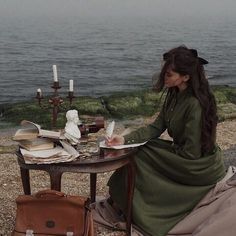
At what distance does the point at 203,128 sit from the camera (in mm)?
4559

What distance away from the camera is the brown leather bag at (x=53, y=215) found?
409 cm

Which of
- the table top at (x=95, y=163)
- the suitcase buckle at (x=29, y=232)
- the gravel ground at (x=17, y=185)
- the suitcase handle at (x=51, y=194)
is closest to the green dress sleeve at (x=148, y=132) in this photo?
the table top at (x=95, y=163)

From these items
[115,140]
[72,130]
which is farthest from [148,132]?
[72,130]

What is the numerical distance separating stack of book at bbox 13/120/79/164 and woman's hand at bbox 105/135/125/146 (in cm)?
35

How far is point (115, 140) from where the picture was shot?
459cm

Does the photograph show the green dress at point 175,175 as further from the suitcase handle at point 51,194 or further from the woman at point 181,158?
the suitcase handle at point 51,194

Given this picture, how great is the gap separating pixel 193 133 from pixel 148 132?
61 cm

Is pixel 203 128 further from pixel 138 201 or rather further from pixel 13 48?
pixel 13 48

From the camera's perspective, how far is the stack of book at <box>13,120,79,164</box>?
13.5 feet

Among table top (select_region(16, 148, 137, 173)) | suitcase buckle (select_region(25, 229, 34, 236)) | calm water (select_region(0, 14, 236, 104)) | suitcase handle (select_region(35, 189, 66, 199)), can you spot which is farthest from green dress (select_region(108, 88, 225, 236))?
calm water (select_region(0, 14, 236, 104))

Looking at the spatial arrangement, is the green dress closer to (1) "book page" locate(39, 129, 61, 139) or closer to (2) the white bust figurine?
(2) the white bust figurine

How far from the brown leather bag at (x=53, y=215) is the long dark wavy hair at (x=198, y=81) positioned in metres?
1.23

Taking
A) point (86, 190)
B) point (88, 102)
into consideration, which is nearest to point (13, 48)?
point (88, 102)

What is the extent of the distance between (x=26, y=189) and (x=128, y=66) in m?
26.9
